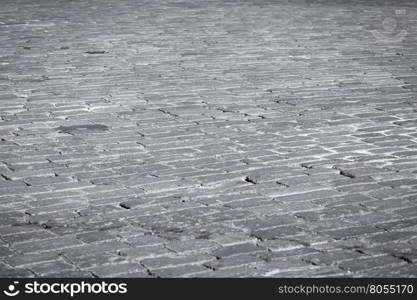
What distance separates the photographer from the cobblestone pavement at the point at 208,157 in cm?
408

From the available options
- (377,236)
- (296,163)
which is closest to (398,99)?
(296,163)

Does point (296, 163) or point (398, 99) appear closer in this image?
point (296, 163)

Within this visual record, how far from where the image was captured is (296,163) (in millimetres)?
5730

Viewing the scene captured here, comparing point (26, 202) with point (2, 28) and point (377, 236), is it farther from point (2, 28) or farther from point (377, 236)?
point (2, 28)

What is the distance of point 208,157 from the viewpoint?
5906mm

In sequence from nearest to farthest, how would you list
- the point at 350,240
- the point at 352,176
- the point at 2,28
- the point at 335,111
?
1. the point at 350,240
2. the point at 352,176
3. the point at 335,111
4. the point at 2,28

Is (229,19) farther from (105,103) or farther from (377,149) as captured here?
(377,149)

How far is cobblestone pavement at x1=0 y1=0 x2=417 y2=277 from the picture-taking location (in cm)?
408

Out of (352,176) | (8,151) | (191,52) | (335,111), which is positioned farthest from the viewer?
(191,52)

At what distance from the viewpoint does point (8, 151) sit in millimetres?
6070

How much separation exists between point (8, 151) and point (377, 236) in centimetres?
327

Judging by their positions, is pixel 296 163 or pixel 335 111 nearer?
pixel 296 163

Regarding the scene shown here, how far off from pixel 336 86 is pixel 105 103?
9.13 feet

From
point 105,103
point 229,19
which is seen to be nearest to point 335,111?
point 105,103
